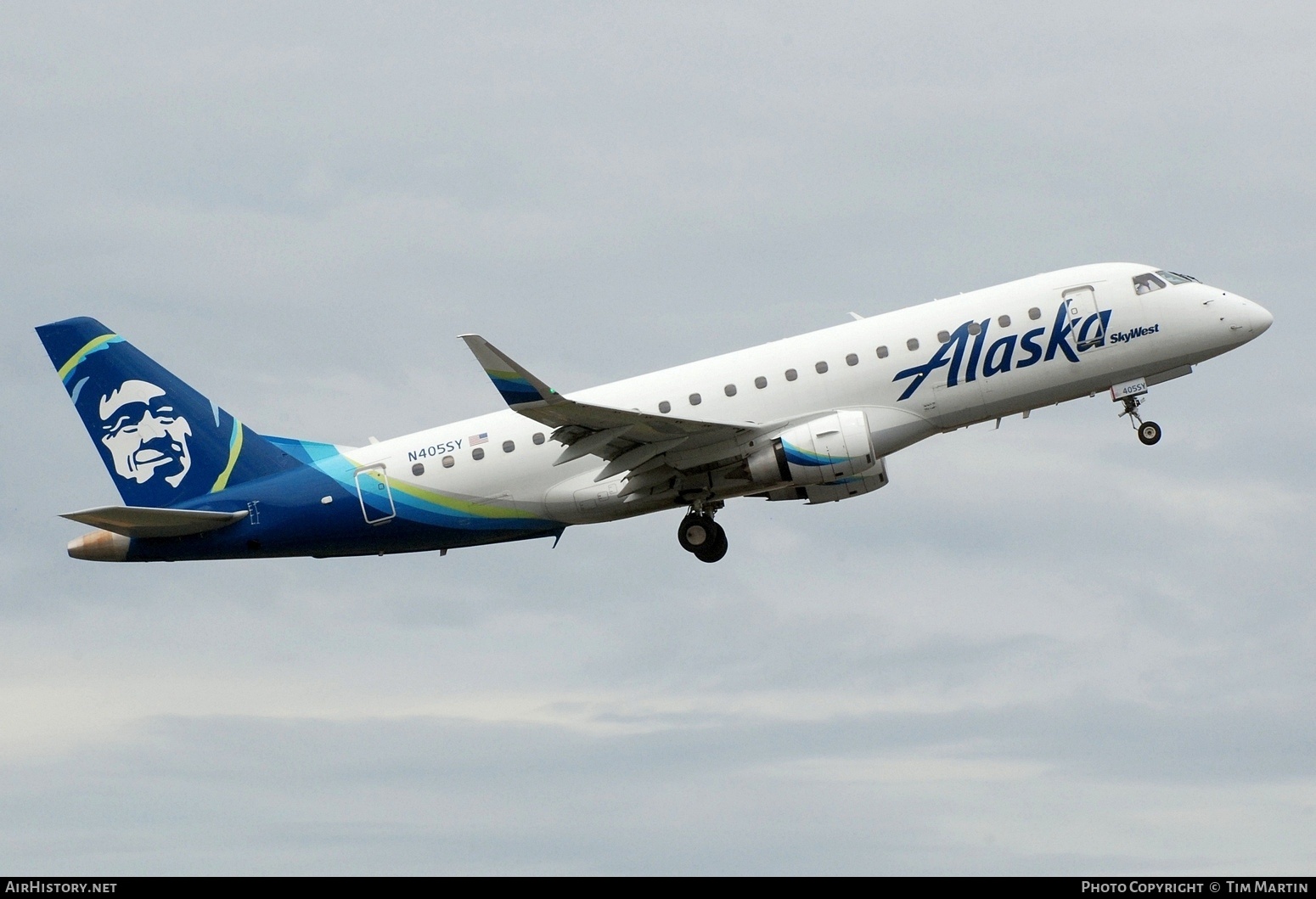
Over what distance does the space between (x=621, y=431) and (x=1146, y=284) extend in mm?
14670

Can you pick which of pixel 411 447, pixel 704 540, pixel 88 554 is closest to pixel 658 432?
pixel 704 540

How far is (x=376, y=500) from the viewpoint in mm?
40031

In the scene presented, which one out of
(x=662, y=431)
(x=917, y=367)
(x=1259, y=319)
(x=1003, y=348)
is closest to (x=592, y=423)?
(x=662, y=431)

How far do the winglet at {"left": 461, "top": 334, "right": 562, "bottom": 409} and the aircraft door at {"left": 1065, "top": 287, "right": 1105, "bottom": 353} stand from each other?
1388cm

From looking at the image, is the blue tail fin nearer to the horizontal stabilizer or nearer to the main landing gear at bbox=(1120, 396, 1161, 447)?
the horizontal stabilizer

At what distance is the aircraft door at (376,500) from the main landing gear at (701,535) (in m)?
7.98

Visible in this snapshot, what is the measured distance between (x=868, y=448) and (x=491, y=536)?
10.6 m

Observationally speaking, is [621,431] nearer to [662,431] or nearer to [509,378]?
[662,431]

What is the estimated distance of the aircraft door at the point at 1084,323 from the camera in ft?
126

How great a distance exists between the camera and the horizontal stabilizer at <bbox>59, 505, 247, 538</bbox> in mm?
38688

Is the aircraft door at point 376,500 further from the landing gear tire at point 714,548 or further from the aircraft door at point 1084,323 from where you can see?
the aircraft door at point 1084,323

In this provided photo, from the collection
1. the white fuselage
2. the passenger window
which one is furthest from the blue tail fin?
the passenger window

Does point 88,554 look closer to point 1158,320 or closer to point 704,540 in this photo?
point 704,540

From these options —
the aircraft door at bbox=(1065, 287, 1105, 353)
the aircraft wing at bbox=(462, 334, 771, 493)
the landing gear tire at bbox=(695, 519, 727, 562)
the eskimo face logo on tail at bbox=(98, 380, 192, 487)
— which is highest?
the aircraft door at bbox=(1065, 287, 1105, 353)
